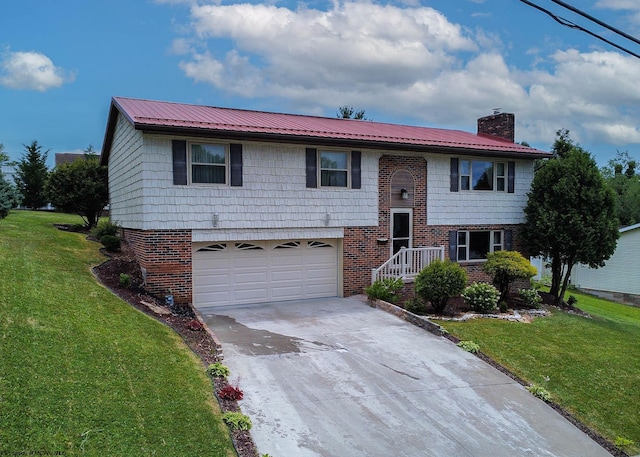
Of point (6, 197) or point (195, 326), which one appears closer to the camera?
point (195, 326)

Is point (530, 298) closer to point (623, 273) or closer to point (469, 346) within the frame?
point (469, 346)

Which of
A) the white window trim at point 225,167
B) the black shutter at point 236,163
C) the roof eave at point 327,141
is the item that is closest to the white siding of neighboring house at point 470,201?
the roof eave at point 327,141

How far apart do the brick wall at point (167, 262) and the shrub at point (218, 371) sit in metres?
4.72

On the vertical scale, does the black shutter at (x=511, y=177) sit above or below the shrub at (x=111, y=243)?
above

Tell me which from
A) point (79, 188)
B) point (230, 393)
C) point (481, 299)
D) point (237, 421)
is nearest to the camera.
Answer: point (237, 421)

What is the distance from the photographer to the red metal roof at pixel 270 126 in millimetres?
11227

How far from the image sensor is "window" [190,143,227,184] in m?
11.6

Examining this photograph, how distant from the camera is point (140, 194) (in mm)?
11352

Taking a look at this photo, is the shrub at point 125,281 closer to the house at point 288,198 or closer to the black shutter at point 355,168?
the house at point 288,198

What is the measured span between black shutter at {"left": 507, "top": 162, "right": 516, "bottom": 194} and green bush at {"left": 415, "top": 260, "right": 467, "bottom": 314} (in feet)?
18.9

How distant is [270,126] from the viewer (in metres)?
12.7

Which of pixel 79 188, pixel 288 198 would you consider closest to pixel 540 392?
pixel 288 198

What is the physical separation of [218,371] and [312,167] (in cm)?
726

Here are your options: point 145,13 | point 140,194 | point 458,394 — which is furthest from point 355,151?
point 458,394
